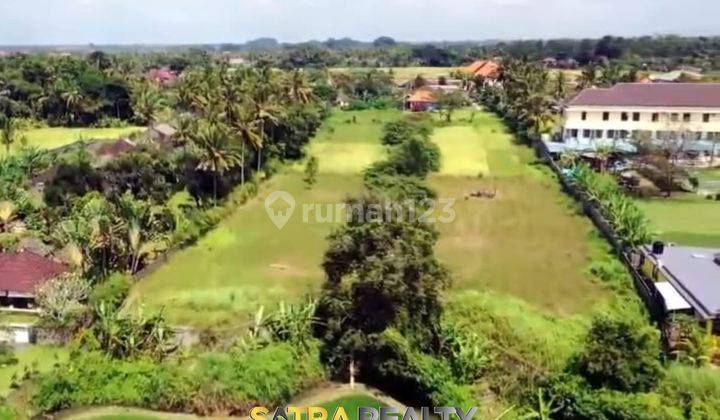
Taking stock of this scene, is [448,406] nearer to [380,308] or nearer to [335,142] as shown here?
[380,308]

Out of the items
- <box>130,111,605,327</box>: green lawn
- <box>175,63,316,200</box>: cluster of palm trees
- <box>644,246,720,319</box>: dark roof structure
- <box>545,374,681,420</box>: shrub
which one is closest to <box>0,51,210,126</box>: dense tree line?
<box>175,63,316,200</box>: cluster of palm trees

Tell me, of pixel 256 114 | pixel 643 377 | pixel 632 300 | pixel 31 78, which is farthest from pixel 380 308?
pixel 31 78

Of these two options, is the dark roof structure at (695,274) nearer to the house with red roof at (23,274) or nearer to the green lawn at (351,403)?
the green lawn at (351,403)

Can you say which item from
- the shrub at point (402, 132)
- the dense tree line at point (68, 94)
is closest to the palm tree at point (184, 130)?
the shrub at point (402, 132)

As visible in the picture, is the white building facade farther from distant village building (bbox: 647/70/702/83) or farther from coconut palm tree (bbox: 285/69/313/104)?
distant village building (bbox: 647/70/702/83)

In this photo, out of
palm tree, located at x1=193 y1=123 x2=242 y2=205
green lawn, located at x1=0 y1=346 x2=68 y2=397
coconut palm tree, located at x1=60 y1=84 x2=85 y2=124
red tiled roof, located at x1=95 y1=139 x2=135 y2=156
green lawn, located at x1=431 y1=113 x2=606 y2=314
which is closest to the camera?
green lawn, located at x1=0 y1=346 x2=68 y2=397
